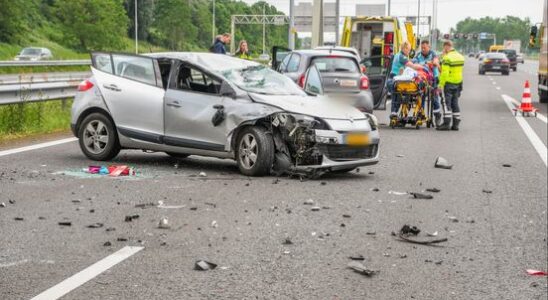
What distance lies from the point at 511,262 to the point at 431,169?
5533mm

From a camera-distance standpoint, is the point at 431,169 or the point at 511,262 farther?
the point at 431,169

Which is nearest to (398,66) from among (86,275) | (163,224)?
(163,224)

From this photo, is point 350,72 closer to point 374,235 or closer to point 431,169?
point 431,169

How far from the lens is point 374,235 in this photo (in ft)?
24.6

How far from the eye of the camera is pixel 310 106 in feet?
35.7

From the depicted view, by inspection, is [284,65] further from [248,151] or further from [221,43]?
[248,151]

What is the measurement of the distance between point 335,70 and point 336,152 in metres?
9.33

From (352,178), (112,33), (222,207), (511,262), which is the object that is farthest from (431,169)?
(112,33)

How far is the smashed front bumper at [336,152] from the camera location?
10508 millimetres

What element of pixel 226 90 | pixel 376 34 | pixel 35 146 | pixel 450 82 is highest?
pixel 376 34

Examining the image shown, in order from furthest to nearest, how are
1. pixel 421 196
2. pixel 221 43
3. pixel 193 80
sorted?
1. pixel 221 43
2. pixel 193 80
3. pixel 421 196

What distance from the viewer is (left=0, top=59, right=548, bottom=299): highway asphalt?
19.0ft

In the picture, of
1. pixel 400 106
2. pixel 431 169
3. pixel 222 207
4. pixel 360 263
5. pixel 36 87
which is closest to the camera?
pixel 360 263

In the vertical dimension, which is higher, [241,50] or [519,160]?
[241,50]
